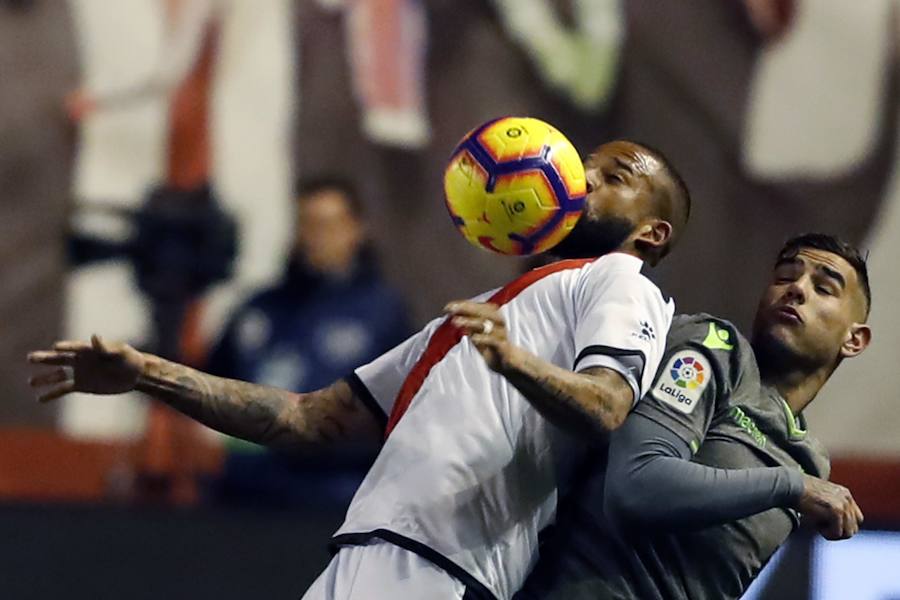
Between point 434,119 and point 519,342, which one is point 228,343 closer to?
point 434,119

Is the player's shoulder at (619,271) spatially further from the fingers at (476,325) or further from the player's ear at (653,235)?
the fingers at (476,325)

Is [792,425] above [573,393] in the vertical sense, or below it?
below

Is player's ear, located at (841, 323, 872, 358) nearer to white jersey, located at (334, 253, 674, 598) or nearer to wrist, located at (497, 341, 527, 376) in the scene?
white jersey, located at (334, 253, 674, 598)

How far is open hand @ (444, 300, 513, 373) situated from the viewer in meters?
3.35

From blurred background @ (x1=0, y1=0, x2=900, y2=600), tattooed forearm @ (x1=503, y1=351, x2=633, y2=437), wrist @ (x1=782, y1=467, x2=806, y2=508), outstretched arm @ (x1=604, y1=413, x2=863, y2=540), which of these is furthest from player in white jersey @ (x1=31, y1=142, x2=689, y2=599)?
blurred background @ (x1=0, y1=0, x2=900, y2=600)

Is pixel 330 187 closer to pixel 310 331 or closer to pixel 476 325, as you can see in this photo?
pixel 310 331

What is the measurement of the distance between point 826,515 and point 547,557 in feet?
1.95

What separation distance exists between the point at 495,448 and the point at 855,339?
3.17 ft

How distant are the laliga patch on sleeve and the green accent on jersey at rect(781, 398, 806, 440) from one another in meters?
0.33

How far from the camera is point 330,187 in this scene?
8.08 meters

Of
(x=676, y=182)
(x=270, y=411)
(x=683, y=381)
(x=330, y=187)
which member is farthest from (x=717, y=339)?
(x=330, y=187)

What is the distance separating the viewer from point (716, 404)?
3.78 meters

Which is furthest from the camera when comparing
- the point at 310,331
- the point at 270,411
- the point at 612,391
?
the point at 310,331

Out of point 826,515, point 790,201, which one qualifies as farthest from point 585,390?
point 790,201
